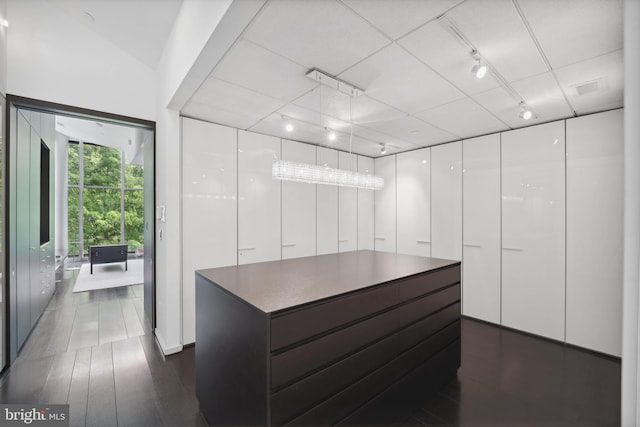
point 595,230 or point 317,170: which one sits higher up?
point 317,170

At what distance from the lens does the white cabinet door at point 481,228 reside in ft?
12.1

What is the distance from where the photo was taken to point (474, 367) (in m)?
2.69

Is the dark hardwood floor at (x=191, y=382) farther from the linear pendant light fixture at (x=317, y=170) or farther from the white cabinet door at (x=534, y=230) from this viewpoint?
the linear pendant light fixture at (x=317, y=170)

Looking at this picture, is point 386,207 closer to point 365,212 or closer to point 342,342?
point 365,212

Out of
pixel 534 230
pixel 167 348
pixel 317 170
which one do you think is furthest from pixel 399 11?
pixel 167 348

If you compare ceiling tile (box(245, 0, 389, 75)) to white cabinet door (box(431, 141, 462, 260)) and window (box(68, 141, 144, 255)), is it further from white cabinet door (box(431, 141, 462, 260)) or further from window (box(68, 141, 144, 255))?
window (box(68, 141, 144, 255))

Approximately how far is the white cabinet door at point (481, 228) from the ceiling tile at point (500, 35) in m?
1.74

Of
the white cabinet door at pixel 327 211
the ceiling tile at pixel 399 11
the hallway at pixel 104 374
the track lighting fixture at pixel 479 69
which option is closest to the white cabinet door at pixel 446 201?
the white cabinet door at pixel 327 211

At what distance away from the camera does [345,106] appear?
9.37ft

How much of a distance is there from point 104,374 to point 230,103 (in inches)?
112

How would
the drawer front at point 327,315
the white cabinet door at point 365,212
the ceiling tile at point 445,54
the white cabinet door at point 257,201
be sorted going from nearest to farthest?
the drawer front at point 327,315 → the ceiling tile at point 445,54 → the white cabinet door at point 257,201 → the white cabinet door at point 365,212

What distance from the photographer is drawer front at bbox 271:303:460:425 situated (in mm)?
1354

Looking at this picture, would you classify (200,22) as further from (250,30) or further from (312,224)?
(312,224)

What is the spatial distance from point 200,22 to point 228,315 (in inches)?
76.8
